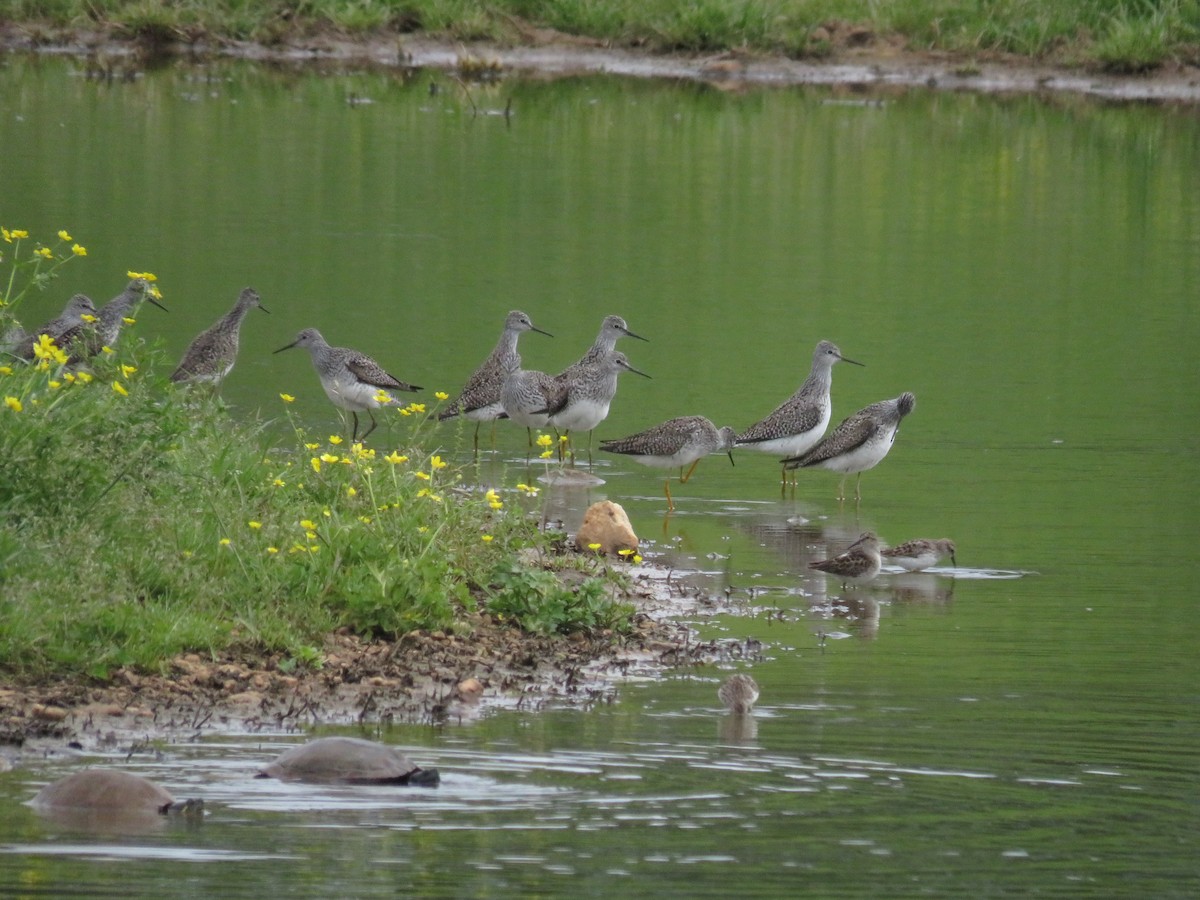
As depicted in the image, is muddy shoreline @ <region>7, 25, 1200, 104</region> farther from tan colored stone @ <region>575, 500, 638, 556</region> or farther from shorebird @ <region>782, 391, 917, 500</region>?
tan colored stone @ <region>575, 500, 638, 556</region>

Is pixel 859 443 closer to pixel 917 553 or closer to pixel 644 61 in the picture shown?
pixel 917 553

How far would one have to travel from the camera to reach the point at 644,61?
140ft

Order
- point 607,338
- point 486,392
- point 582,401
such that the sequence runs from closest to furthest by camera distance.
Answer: point 582,401, point 486,392, point 607,338

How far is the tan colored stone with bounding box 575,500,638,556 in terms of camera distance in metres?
12.7

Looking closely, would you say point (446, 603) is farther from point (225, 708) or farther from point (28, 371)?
point (28, 371)

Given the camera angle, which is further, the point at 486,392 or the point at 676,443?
the point at 486,392

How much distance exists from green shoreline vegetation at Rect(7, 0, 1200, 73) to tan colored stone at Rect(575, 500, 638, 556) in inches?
1162

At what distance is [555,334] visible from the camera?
834 inches

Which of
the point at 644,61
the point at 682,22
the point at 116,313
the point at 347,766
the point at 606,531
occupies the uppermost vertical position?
the point at 682,22

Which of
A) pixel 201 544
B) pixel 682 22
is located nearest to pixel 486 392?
pixel 201 544

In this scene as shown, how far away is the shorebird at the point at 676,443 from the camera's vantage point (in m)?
15.5

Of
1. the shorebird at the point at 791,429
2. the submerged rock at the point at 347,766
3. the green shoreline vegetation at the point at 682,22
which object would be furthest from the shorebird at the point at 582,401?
the green shoreline vegetation at the point at 682,22

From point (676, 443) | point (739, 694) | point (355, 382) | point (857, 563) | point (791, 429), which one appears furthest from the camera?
point (355, 382)

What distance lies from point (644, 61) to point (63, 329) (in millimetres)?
27329
